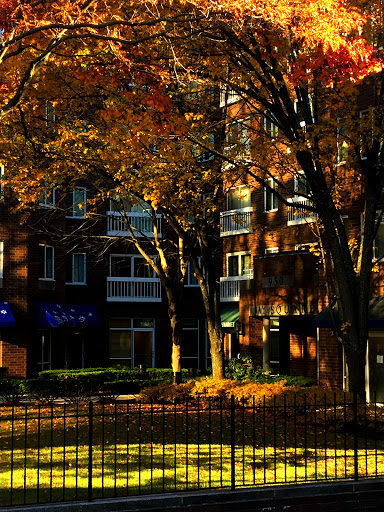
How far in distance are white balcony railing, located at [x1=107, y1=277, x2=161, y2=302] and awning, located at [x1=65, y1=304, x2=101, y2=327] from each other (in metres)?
1.57

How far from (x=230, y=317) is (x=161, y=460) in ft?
89.9

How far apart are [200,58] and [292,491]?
10474 mm

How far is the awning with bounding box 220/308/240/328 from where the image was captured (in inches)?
1656

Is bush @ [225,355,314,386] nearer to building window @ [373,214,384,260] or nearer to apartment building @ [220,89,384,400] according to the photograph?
apartment building @ [220,89,384,400]

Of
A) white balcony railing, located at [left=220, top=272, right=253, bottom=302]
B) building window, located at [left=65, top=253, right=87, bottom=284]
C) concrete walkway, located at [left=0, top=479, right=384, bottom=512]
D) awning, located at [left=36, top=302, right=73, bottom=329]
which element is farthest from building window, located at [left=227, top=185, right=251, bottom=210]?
concrete walkway, located at [left=0, top=479, right=384, bottom=512]

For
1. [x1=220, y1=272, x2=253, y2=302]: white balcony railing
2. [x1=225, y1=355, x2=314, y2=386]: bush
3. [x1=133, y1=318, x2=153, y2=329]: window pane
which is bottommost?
[x1=225, y1=355, x2=314, y2=386]: bush

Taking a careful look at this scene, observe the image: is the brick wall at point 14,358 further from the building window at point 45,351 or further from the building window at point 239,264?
the building window at point 239,264

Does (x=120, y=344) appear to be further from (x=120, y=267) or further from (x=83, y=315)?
(x=120, y=267)

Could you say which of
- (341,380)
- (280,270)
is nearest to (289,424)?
(341,380)

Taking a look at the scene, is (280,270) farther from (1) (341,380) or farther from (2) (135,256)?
(2) (135,256)

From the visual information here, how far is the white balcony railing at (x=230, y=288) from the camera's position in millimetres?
41431

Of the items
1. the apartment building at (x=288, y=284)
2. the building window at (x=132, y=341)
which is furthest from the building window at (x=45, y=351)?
the apartment building at (x=288, y=284)

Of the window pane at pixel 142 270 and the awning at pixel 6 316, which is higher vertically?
the window pane at pixel 142 270

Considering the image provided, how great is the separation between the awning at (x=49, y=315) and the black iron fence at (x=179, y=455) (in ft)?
59.0
